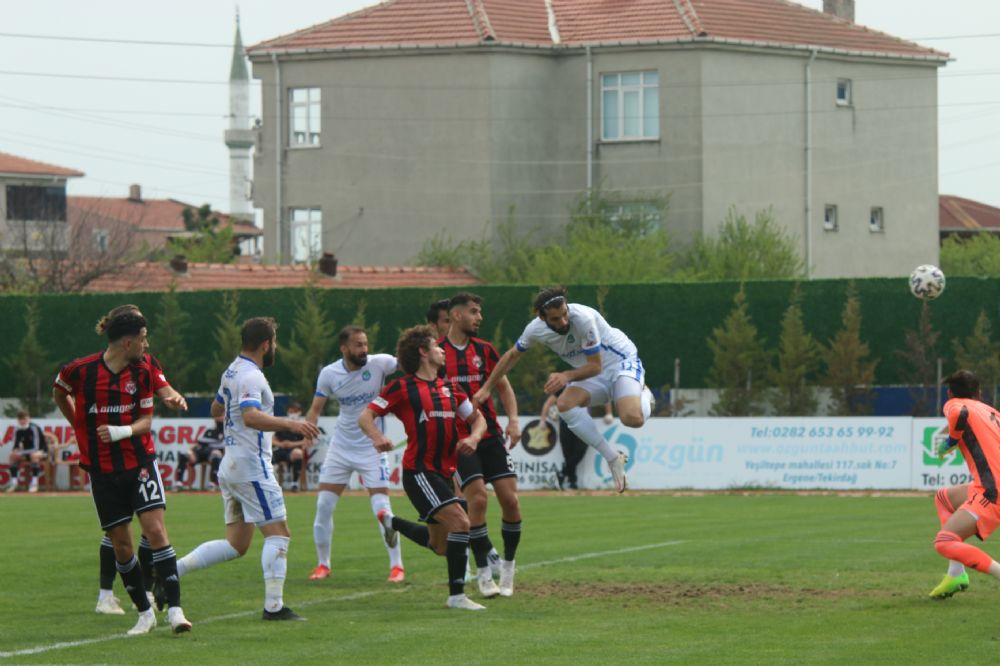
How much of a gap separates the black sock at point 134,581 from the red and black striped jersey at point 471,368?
3.54 meters

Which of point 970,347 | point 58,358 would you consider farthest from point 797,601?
point 58,358

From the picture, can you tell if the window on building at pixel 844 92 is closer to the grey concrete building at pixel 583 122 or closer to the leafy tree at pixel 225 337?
the grey concrete building at pixel 583 122

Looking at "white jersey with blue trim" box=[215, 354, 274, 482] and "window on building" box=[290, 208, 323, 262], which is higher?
"window on building" box=[290, 208, 323, 262]

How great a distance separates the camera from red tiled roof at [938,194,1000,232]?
89.1 meters

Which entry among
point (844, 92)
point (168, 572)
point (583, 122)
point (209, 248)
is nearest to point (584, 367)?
point (168, 572)

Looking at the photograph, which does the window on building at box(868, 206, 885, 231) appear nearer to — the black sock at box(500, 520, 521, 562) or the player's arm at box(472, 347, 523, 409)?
the black sock at box(500, 520, 521, 562)

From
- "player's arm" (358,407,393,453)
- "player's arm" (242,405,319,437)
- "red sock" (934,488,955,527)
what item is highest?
"player's arm" (242,405,319,437)

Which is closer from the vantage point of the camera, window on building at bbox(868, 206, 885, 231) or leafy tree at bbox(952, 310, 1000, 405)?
leafy tree at bbox(952, 310, 1000, 405)

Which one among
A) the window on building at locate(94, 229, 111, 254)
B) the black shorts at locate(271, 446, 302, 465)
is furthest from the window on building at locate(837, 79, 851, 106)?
the window on building at locate(94, 229, 111, 254)

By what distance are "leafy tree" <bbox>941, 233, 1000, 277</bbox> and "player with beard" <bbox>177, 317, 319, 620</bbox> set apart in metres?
51.1

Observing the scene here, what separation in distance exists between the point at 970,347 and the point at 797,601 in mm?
20975

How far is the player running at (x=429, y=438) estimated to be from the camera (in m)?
13.2

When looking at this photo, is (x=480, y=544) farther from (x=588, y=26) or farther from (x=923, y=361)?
(x=588, y=26)

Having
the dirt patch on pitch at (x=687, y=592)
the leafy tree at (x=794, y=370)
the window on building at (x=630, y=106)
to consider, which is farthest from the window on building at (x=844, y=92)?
the dirt patch on pitch at (x=687, y=592)
